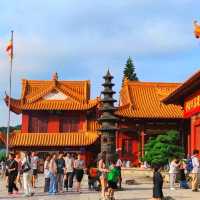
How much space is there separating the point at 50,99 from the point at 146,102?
994 centimetres

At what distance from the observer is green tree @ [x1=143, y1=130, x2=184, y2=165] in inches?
1350

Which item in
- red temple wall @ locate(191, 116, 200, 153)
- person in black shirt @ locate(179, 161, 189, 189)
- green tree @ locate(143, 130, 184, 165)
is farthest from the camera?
green tree @ locate(143, 130, 184, 165)

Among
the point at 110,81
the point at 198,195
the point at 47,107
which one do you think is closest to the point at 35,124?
the point at 47,107

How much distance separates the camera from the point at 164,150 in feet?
113

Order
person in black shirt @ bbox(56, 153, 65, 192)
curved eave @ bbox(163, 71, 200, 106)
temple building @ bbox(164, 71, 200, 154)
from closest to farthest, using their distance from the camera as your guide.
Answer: person in black shirt @ bbox(56, 153, 65, 192) < curved eave @ bbox(163, 71, 200, 106) < temple building @ bbox(164, 71, 200, 154)

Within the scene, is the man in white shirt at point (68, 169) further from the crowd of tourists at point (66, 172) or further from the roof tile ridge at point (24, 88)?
the roof tile ridge at point (24, 88)

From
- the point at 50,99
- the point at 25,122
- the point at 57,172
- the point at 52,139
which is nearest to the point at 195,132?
the point at 57,172

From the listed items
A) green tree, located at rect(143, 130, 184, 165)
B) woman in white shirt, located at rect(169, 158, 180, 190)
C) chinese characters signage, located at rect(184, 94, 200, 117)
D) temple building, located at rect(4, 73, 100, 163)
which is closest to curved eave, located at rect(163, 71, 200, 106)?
chinese characters signage, located at rect(184, 94, 200, 117)

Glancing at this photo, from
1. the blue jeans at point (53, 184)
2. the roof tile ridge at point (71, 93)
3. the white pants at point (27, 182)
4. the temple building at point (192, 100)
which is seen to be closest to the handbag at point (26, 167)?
the white pants at point (27, 182)

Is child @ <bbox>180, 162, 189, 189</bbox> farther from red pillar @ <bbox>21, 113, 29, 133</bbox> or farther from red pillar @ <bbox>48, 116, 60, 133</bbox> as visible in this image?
red pillar @ <bbox>21, 113, 29, 133</bbox>

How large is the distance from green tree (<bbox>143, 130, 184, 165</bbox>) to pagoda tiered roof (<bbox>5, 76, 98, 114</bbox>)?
526 inches

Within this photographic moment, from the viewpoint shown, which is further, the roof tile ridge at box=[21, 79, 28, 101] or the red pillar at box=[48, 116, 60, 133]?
the roof tile ridge at box=[21, 79, 28, 101]

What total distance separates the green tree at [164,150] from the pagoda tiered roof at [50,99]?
43.9 feet

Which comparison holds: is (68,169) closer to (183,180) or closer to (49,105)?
(183,180)
